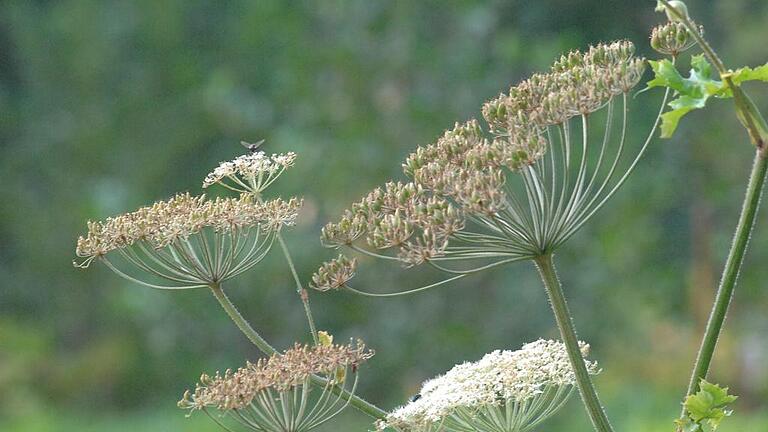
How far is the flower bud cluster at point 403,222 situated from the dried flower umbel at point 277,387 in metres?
0.17

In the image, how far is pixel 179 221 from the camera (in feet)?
6.56

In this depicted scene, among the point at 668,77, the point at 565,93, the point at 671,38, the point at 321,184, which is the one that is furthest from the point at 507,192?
the point at 321,184

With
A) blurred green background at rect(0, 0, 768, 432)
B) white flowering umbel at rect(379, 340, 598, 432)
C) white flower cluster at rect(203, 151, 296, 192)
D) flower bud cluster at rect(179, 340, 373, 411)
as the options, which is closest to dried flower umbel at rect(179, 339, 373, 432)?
flower bud cluster at rect(179, 340, 373, 411)

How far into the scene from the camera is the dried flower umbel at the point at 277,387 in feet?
5.86

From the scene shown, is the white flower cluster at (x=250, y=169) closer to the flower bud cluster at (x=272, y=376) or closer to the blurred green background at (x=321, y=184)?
the flower bud cluster at (x=272, y=376)

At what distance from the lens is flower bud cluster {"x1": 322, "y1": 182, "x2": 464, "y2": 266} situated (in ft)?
5.66

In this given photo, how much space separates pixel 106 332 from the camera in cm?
1410

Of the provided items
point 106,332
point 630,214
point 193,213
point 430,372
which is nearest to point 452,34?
point 630,214

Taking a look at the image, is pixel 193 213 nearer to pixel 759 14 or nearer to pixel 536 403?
pixel 536 403

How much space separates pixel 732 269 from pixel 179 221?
86 centimetres

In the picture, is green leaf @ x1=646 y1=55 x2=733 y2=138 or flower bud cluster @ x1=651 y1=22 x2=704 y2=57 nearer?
green leaf @ x1=646 y1=55 x2=733 y2=138

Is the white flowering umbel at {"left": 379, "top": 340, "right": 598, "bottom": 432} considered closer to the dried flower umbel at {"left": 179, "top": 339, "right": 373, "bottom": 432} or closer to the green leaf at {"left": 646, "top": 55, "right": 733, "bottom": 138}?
the dried flower umbel at {"left": 179, "top": 339, "right": 373, "bottom": 432}

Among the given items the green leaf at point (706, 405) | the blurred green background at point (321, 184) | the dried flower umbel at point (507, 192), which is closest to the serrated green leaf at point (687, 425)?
the green leaf at point (706, 405)

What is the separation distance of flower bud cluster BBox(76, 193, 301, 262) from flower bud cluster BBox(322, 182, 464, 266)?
17cm
